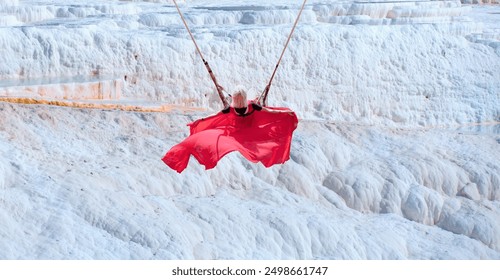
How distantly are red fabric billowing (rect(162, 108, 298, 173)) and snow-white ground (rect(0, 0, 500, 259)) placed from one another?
2035mm

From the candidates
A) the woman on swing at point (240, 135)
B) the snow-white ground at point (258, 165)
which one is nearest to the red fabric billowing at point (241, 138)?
the woman on swing at point (240, 135)

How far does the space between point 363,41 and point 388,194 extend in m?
5.00

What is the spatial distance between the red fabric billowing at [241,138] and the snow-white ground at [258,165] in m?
2.03

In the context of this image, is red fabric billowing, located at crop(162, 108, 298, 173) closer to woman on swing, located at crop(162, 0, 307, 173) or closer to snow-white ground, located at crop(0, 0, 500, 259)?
woman on swing, located at crop(162, 0, 307, 173)

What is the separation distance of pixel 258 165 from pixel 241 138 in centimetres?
416

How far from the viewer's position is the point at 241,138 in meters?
8.12

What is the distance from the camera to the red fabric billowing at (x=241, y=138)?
791 cm

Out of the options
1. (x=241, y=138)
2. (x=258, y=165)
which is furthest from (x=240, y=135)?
(x=258, y=165)

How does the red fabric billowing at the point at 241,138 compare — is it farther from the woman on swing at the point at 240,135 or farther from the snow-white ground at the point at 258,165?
the snow-white ground at the point at 258,165

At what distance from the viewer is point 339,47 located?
56.0ft

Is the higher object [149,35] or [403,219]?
[149,35]

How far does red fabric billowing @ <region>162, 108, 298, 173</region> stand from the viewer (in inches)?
311

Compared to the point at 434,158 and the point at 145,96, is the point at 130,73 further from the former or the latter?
the point at 434,158
